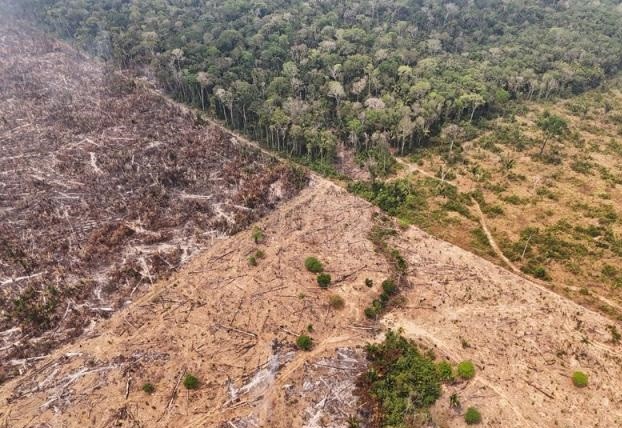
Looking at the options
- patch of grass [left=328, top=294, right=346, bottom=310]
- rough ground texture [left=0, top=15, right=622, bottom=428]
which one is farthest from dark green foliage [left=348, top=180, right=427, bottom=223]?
patch of grass [left=328, top=294, right=346, bottom=310]

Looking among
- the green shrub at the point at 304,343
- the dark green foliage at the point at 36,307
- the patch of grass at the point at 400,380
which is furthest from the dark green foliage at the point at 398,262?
the dark green foliage at the point at 36,307

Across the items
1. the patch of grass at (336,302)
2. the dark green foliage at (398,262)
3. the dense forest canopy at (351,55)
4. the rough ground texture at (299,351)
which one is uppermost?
the dense forest canopy at (351,55)

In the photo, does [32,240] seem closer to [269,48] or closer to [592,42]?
[269,48]

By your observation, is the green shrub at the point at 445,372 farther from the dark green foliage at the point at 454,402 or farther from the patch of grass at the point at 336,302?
the patch of grass at the point at 336,302

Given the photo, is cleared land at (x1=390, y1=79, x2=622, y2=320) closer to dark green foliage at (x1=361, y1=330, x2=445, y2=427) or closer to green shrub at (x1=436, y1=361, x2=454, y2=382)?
green shrub at (x1=436, y1=361, x2=454, y2=382)

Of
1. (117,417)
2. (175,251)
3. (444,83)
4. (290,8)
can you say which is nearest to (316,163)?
(175,251)

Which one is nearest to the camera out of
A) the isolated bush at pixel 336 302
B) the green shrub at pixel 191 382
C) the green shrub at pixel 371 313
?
the green shrub at pixel 191 382

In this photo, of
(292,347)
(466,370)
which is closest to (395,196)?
(466,370)
